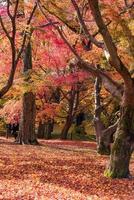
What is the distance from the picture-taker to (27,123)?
28562 millimetres

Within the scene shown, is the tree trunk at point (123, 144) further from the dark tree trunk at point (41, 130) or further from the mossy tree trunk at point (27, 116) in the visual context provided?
the dark tree trunk at point (41, 130)

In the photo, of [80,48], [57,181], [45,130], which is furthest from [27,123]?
[45,130]

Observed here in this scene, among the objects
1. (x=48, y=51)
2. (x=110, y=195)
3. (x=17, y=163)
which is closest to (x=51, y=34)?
(x=48, y=51)

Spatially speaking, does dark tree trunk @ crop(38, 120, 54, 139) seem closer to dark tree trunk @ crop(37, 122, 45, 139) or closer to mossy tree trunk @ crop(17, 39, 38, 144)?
dark tree trunk @ crop(37, 122, 45, 139)

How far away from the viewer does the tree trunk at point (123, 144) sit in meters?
14.6

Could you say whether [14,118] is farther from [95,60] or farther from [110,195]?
[110,195]

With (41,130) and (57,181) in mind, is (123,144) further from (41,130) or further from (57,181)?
(41,130)

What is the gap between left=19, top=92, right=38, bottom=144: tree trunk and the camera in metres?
28.3

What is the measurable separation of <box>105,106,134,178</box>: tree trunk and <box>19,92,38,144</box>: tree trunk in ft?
46.1

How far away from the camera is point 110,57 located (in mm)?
13945

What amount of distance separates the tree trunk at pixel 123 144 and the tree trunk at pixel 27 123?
1406cm

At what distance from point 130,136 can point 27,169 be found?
3823 mm

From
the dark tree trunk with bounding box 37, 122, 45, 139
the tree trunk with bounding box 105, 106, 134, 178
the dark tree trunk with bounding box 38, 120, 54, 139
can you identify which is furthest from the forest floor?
the dark tree trunk with bounding box 37, 122, 45, 139

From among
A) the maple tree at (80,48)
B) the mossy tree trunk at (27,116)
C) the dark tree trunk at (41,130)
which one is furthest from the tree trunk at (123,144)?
the dark tree trunk at (41,130)
